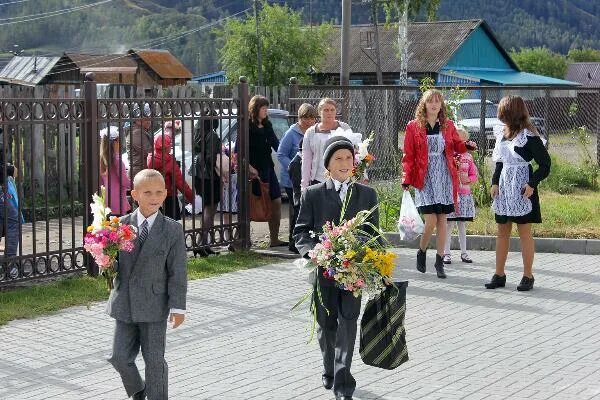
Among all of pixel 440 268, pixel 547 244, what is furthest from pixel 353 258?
pixel 547 244

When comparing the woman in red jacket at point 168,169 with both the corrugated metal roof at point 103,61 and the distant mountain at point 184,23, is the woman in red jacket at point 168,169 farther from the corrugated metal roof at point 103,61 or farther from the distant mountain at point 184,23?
the distant mountain at point 184,23

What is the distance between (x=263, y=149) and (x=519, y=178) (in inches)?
150

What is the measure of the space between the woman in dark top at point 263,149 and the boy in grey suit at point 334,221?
21.1 ft

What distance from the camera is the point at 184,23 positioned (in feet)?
475

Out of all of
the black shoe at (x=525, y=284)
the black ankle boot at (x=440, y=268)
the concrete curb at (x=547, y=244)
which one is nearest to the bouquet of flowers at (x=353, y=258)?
the black shoe at (x=525, y=284)

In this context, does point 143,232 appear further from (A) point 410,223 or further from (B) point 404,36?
(B) point 404,36

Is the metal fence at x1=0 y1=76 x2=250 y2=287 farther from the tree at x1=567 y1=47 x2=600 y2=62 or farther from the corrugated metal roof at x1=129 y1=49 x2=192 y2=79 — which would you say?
the tree at x1=567 y1=47 x2=600 y2=62

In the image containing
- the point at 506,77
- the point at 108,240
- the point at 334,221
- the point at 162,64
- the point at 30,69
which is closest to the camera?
the point at 108,240

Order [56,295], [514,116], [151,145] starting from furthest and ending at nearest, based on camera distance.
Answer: [151,145]
[514,116]
[56,295]

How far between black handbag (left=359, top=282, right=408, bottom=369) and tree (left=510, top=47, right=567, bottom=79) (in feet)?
301

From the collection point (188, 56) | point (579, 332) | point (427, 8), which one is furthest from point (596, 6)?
point (579, 332)

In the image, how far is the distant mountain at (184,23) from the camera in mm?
126125

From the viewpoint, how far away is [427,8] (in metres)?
64.1

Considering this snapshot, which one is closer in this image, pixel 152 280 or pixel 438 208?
pixel 152 280
